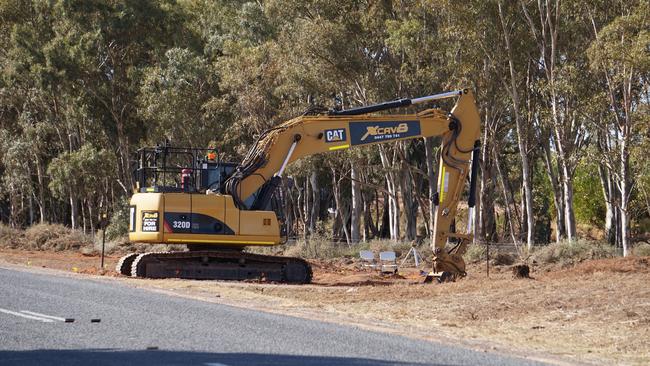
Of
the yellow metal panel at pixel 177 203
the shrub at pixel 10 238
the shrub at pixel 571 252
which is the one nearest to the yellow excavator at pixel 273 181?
the yellow metal panel at pixel 177 203

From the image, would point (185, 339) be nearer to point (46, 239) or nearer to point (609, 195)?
point (609, 195)

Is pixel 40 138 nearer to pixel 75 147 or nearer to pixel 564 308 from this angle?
pixel 75 147

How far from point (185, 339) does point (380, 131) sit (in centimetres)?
1405

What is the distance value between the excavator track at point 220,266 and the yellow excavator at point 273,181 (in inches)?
35.3

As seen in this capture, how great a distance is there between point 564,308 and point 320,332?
5.23 m

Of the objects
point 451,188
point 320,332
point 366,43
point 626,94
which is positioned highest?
point 366,43

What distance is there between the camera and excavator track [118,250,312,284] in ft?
90.1

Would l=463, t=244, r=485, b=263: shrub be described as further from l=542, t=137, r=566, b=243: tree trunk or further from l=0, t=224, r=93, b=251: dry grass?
l=0, t=224, r=93, b=251: dry grass

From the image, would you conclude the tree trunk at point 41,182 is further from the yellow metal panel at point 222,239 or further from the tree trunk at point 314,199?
the yellow metal panel at point 222,239

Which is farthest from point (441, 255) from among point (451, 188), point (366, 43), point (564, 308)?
point (366, 43)

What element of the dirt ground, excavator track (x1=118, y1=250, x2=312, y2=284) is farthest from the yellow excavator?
the dirt ground

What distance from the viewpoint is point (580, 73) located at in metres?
38.0

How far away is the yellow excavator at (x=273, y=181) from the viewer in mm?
25562

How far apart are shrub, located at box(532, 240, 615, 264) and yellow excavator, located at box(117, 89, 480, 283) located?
9.64 metres
